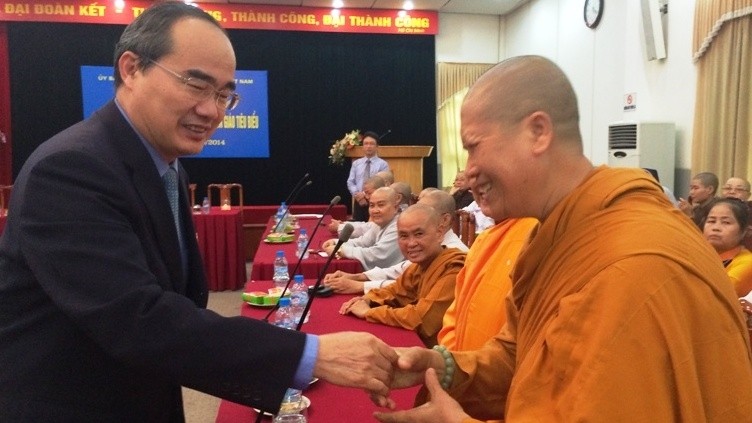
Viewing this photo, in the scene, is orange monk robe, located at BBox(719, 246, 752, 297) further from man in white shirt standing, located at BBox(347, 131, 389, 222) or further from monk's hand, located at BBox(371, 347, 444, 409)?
man in white shirt standing, located at BBox(347, 131, 389, 222)

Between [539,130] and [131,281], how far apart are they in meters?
0.70

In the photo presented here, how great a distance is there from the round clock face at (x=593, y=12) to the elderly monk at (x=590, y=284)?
6.11m

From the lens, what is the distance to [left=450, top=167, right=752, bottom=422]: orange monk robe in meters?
0.79

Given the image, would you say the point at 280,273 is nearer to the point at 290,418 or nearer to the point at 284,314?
the point at 284,314

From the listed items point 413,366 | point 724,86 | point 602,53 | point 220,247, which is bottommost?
point 220,247

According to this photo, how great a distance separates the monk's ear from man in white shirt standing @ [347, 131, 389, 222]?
213 inches

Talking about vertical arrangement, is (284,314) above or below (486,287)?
below

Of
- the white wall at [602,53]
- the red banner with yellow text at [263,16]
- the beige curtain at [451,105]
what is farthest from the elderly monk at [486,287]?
the beige curtain at [451,105]

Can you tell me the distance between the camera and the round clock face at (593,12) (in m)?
6.45

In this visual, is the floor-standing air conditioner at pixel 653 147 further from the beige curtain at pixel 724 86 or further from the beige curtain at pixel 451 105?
the beige curtain at pixel 451 105

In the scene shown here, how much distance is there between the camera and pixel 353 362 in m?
1.09

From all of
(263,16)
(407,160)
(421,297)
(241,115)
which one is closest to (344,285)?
(421,297)

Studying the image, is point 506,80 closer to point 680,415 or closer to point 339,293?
point 680,415

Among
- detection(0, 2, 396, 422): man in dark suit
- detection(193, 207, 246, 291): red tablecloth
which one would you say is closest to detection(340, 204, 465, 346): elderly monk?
detection(0, 2, 396, 422): man in dark suit
